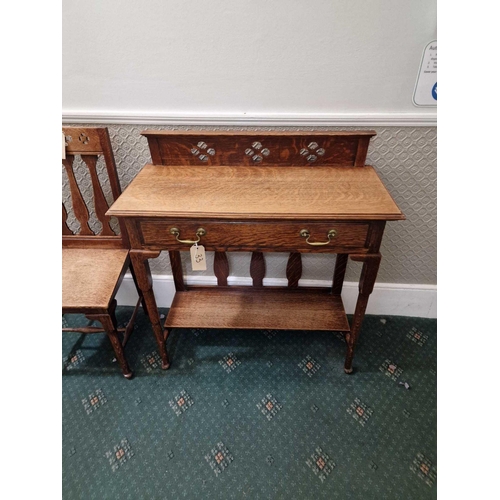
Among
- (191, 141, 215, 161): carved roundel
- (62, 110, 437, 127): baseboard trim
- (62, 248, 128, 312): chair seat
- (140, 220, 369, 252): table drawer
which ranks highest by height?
(62, 110, 437, 127): baseboard trim

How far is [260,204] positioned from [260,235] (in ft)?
0.34

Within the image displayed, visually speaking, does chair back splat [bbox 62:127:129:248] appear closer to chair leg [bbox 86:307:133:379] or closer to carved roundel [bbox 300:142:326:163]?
chair leg [bbox 86:307:133:379]

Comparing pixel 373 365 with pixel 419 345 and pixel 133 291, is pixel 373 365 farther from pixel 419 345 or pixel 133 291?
pixel 133 291

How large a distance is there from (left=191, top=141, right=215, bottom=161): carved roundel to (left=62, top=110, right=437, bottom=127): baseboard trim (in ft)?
0.40

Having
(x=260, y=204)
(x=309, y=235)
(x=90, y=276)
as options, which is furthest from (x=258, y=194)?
(x=90, y=276)

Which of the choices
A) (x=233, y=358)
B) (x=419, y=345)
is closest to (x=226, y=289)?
(x=233, y=358)

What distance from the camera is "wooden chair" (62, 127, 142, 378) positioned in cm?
128

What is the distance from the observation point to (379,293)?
1762mm

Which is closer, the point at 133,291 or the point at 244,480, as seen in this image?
the point at 244,480

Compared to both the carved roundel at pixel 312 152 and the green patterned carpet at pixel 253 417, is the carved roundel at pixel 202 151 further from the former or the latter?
the green patterned carpet at pixel 253 417

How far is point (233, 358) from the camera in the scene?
1.62 metres

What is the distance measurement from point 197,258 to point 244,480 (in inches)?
33.9

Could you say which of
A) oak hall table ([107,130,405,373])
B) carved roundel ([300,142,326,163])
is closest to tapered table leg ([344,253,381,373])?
oak hall table ([107,130,405,373])

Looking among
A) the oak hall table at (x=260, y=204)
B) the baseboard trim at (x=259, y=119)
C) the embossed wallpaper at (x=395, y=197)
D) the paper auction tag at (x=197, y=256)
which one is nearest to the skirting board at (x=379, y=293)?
the embossed wallpaper at (x=395, y=197)
